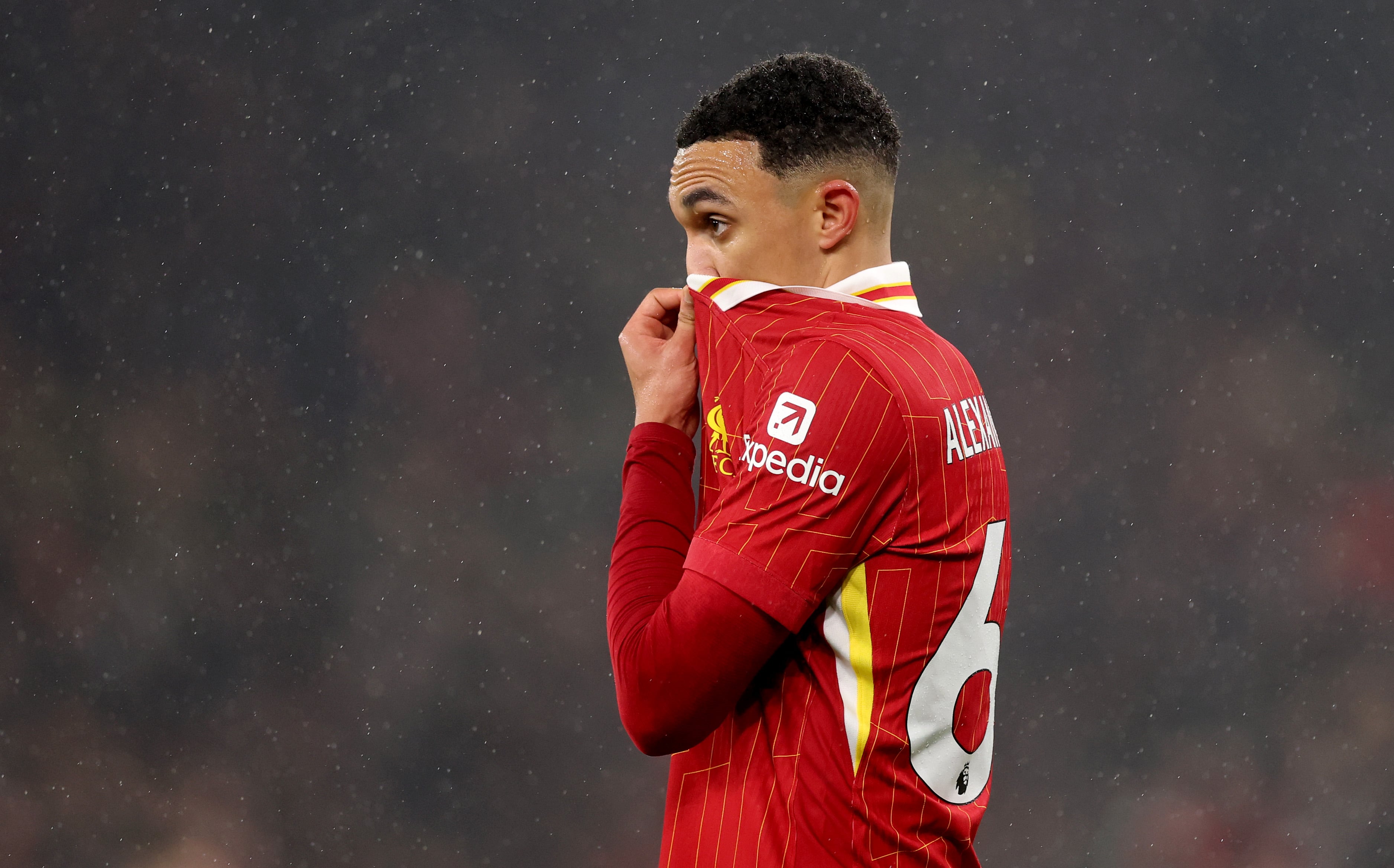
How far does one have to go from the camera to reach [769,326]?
3.98 feet

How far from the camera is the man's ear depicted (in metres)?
1.29

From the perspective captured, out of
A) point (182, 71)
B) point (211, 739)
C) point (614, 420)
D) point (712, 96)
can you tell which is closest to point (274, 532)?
point (211, 739)

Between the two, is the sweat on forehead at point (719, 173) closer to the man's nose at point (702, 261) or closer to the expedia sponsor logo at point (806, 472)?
the man's nose at point (702, 261)

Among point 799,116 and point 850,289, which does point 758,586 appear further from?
point 799,116

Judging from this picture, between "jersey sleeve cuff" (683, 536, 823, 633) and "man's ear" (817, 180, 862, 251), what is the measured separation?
42 centimetres

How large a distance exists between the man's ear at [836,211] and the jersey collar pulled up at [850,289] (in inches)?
1.9

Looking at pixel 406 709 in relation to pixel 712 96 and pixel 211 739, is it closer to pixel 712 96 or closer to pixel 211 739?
pixel 211 739

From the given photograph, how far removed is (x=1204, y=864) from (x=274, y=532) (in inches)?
130

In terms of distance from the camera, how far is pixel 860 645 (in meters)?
1.12

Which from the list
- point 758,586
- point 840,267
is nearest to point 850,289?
point 840,267

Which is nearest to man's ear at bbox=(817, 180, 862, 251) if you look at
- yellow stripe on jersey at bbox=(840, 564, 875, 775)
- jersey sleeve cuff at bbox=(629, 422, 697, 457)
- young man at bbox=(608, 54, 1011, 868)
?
young man at bbox=(608, 54, 1011, 868)

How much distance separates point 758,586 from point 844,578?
0.11 meters

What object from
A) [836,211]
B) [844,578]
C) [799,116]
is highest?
[799,116]

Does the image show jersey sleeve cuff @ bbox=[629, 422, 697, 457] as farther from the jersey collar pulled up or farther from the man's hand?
the jersey collar pulled up
